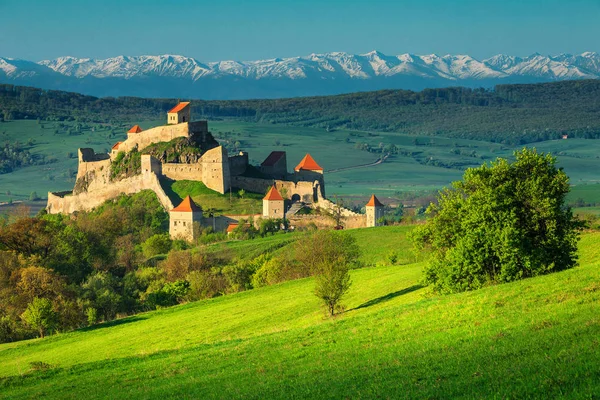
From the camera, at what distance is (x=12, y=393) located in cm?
2128

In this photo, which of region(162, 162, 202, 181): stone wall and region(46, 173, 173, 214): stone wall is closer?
region(162, 162, 202, 181): stone wall

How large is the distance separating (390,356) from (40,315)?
20.9 meters

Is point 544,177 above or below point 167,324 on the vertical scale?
above

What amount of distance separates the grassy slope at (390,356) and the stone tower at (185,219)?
117ft

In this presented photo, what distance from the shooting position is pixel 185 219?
67750 mm

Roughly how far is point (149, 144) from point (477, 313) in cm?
6159

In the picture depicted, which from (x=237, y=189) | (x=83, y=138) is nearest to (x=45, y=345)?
(x=237, y=189)

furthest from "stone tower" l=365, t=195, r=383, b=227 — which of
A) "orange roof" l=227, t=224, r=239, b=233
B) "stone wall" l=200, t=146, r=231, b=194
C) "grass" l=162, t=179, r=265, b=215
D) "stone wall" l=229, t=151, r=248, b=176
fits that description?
"stone wall" l=229, t=151, r=248, b=176

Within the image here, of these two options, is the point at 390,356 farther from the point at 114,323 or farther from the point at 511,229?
the point at 114,323

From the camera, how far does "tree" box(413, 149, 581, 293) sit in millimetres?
25875

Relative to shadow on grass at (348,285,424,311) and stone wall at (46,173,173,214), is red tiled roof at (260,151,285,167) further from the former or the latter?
shadow on grass at (348,285,424,311)

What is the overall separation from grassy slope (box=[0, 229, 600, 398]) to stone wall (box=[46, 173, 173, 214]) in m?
43.6

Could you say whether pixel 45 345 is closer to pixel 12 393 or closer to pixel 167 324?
pixel 167 324

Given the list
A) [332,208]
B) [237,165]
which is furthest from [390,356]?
[237,165]
